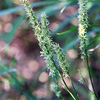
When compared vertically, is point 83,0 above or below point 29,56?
below

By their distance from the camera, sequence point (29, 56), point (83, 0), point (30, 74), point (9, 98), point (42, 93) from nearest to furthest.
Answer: point (83, 0)
point (9, 98)
point (42, 93)
point (30, 74)
point (29, 56)

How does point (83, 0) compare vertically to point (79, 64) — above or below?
below

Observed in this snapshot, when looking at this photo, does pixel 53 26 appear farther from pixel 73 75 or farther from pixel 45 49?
pixel 45 49

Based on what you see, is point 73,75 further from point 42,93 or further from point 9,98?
point 9,98

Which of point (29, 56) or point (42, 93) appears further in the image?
point (29, 56)

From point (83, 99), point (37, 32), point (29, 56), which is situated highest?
point (29, 56)

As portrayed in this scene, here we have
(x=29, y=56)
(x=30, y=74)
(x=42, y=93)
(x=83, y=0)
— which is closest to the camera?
(x=83, y=0)

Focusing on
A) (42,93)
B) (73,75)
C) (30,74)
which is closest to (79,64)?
(73,75)

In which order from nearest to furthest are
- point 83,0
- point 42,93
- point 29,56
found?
point 83,0 < point 42,93 < point 29,56

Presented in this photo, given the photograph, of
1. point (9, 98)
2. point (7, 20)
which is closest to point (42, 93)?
Result: point (9, 98)
